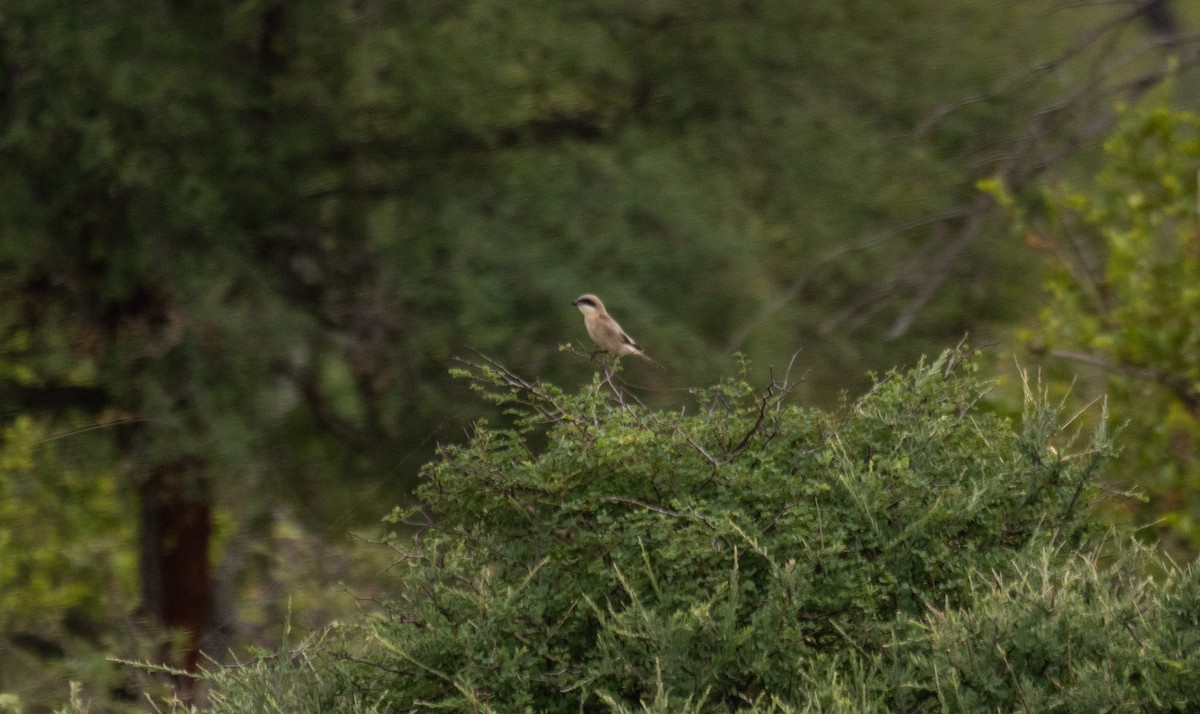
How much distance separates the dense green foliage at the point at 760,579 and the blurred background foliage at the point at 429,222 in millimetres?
4236

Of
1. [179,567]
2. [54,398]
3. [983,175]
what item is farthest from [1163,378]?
[54,398]

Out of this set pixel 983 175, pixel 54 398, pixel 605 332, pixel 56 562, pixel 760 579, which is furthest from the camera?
pixel 56 562

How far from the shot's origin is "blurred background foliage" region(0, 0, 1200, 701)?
916 cm

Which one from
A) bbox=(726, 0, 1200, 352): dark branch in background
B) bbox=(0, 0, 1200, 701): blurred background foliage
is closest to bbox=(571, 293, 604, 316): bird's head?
bbox=(0, 0, 1200, 701): blurred background foliage

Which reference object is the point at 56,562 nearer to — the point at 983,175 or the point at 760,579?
the point at 983,175

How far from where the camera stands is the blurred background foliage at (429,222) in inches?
361

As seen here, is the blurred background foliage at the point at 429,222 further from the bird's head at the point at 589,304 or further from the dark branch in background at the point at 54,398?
the bird's head at the point at 589,304

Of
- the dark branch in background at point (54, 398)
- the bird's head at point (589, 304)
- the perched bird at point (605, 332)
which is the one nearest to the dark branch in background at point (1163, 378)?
the perched bird at point (605, 332)

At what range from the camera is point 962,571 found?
14.6 feet

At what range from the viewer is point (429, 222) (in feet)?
32.1

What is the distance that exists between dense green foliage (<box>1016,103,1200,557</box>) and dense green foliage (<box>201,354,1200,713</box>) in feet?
12.4

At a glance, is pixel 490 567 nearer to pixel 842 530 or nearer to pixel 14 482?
pixel 842 530

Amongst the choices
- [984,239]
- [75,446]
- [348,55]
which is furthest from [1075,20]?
[75,446]

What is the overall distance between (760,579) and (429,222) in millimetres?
5717
